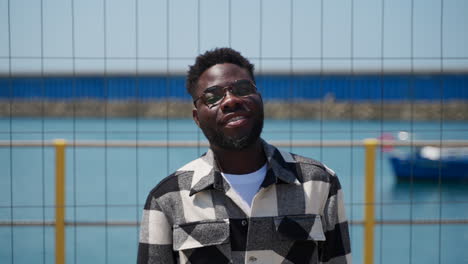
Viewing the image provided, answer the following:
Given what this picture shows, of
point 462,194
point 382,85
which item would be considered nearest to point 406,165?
point 462,194

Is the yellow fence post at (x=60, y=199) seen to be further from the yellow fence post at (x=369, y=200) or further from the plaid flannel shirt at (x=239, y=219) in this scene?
the plaid flannel shirt at (x=239, y=219)

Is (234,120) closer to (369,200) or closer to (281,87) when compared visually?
(281,87)

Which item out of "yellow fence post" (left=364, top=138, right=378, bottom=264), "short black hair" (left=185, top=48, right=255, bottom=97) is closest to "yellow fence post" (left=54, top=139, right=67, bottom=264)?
"yellow fence post" (left=364, top=138, right=378, bottom=264)

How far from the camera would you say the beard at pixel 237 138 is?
1.74 m

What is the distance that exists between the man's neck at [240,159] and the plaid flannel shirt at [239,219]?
0.05m

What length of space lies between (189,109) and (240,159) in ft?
8.18

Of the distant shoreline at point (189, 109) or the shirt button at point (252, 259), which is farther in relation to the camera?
the distant shoreline at point (189, 109)

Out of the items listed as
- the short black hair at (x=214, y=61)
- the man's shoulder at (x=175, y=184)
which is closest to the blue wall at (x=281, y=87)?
the short black hair at (x=214, y=61)

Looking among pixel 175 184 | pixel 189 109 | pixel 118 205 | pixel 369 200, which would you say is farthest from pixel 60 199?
pixel 175 184

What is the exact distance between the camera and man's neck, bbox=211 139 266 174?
180 cm

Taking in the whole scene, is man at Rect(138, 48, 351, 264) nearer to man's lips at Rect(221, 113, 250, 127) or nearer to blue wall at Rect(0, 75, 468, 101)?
man's lips at Rect(221, 113, 250, 127)

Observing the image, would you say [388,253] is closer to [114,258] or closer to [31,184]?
[114,258]

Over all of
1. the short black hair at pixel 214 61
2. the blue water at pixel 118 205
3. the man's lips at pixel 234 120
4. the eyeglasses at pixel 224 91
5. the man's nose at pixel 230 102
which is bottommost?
the blue water at pixel 118 205

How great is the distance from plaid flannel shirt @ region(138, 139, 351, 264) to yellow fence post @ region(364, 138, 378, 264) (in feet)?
7.42
